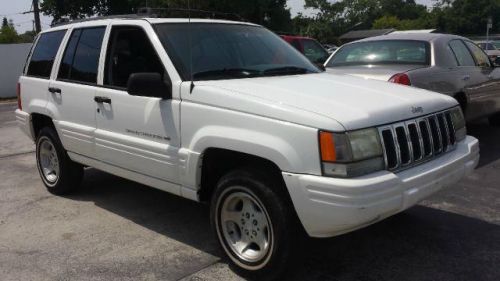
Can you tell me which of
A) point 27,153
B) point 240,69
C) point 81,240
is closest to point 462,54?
point 240,69

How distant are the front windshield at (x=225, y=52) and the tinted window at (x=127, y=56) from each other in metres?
0.17

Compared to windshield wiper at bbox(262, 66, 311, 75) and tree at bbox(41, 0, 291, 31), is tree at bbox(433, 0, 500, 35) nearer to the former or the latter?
tree at bbox(41, 0, 291, 31)

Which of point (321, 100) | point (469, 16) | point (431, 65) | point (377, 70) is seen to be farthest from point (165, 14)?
point (469, 16)

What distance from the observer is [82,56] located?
17.1 feet

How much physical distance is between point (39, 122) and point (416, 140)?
422 centimetres

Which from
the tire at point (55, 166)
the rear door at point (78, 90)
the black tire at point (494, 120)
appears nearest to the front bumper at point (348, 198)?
the rear door at point (78, 90)

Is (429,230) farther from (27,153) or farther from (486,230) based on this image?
(27,153)

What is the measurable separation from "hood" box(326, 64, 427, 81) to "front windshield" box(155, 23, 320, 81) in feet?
5.60

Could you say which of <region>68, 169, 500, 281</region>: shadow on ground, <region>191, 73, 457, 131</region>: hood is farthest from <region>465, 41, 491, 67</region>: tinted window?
<region>191, 73, 457, 131</region>: hood

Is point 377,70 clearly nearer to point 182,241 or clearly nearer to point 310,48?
point 182,241

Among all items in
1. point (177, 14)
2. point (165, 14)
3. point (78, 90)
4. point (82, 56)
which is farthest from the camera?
point (177, 14)

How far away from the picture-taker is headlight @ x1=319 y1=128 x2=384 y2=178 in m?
3.17

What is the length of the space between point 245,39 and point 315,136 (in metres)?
1.83

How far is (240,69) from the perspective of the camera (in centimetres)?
432
